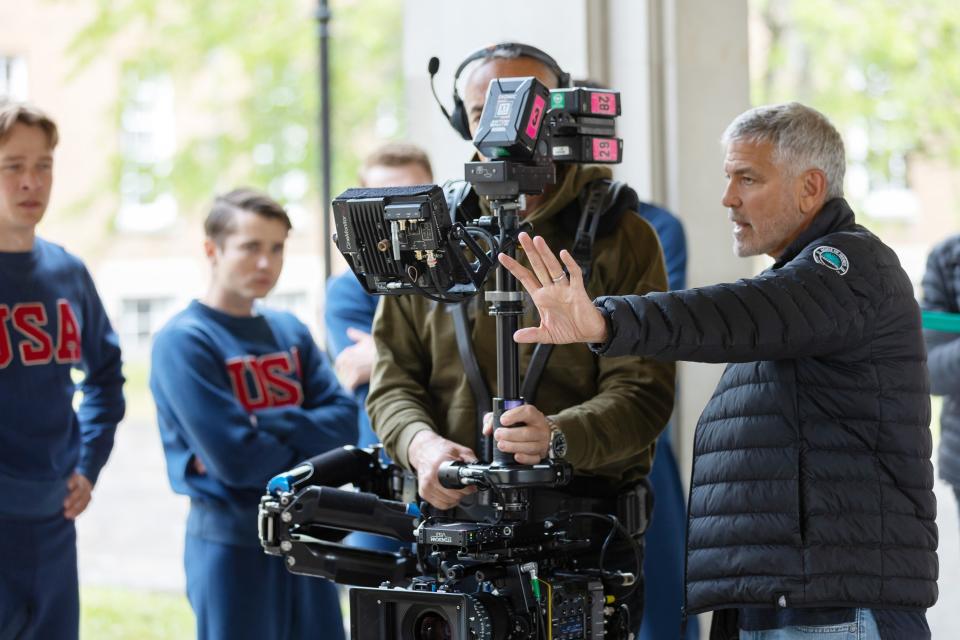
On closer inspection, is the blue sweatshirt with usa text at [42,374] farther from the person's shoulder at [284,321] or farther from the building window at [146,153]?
the building window at [146,153]

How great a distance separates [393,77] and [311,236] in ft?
5.19

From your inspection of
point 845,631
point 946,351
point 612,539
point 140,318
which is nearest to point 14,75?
point 140,318

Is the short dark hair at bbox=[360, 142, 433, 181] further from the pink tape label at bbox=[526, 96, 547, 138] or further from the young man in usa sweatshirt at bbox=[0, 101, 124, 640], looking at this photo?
the pink tape label at bbox=[526, 96, 547, 138]

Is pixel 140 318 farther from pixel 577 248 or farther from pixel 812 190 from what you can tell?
pixel 812 190

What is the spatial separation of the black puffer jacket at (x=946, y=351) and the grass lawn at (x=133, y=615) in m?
3.55

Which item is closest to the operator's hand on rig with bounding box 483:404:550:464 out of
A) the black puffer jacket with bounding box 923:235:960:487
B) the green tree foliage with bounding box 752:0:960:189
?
the black puffer jacket with bounding box 923:235:960:487

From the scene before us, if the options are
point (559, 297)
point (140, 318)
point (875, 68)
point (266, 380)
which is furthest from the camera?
point (140, 318)

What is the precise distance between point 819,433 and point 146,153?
343 inches

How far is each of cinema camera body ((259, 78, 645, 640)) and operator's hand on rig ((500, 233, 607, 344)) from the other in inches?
5.6

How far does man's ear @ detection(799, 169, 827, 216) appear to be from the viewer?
2344 millimetres

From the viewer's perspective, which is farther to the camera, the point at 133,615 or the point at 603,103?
the point at 133,615

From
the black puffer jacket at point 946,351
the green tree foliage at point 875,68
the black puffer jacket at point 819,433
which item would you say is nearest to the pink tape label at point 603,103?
the black puffer jacket at point 819,433

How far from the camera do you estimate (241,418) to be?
329 centimetres

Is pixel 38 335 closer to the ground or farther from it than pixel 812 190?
closer to the ground
